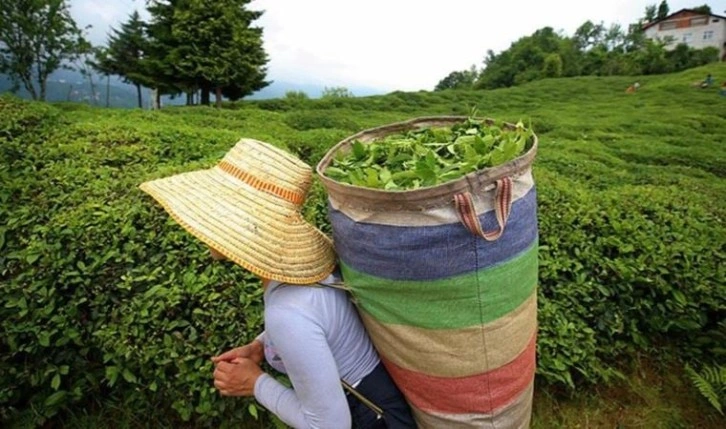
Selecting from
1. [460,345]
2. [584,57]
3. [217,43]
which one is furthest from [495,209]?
[584,57]

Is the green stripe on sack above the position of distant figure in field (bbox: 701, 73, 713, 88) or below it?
below

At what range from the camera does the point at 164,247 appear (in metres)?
2.45

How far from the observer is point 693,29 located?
5119 cm

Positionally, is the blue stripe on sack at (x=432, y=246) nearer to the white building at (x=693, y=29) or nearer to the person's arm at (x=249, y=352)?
the person's arm at (x=249, y=352)

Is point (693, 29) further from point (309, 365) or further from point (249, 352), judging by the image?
point (309, 365)

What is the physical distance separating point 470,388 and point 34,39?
118 feet

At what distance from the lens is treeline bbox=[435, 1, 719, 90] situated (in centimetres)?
3800

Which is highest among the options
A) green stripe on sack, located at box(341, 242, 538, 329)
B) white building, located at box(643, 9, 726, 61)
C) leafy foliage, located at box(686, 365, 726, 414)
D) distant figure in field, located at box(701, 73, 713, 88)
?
white building, located at box(643, 9, 726, 61)

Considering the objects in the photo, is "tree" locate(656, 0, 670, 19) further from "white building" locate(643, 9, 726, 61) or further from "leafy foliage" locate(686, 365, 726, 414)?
"leafy foliage" locate(686, 365, 726, 414)

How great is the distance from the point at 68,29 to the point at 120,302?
114ft

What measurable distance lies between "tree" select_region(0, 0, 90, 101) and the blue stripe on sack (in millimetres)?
32409

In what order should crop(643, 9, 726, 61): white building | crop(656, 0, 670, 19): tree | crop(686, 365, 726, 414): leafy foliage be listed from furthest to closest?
crop(656, 0, 670, 19): tree
crop(643, 9, 726, 61): white building
crop(686, 365, 726, 414): leafy foliage

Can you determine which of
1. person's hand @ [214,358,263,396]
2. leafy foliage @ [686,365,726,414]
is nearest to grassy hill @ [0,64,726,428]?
leafy foliage @ [686,365,726,414]

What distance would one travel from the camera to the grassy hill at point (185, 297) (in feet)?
7.30
